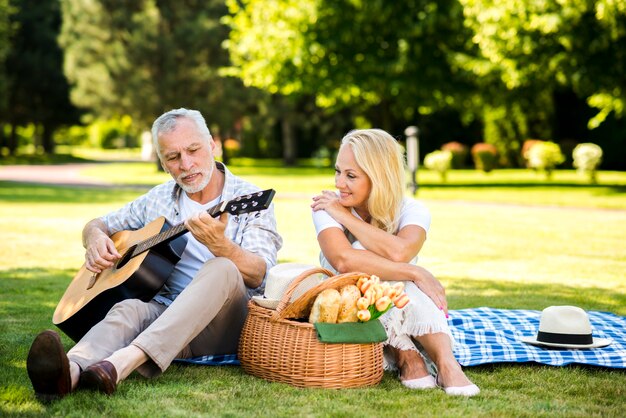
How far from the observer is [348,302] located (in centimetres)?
422

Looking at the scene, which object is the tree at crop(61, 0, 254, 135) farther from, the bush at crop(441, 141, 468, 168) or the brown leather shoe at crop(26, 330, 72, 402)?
the brown leather shoe at crop(26, 330, 72, 402)

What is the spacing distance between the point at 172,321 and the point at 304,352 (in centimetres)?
69

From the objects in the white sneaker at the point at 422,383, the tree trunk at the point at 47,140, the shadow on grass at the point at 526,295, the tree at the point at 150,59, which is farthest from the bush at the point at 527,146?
the white sneaker at the point at 422,383

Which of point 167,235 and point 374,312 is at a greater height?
point 167,235

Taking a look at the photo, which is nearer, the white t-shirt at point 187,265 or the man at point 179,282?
the man at point 179,282

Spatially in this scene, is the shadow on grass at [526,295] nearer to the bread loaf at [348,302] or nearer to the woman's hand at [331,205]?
the woman's hand at [331,205]

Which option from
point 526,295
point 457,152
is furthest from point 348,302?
point 457,152

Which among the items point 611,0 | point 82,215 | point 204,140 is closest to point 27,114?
point 82,215

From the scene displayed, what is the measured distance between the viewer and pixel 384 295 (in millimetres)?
4238

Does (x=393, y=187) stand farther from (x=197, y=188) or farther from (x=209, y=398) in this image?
(x=209, y=398)

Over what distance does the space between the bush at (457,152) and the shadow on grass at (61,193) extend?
51.6 ft

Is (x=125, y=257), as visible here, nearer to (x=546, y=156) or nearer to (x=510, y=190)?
(x=510, y=190)

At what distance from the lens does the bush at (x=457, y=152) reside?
36.0m

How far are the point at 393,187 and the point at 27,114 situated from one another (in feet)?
140
